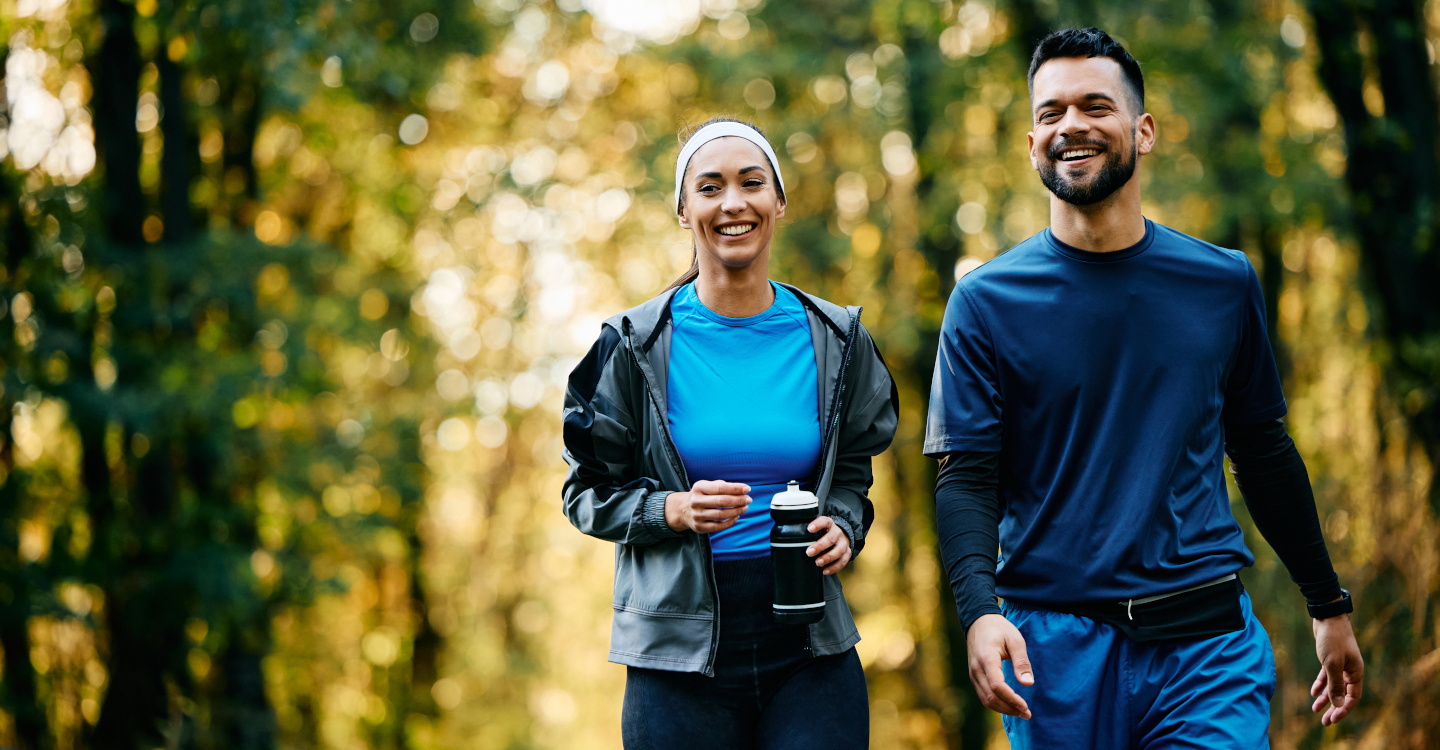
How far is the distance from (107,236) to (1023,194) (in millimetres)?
8810

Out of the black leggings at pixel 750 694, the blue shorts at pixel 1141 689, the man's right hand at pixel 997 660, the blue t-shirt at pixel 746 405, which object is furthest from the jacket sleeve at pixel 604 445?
the blue shorts at pixel 1141 689

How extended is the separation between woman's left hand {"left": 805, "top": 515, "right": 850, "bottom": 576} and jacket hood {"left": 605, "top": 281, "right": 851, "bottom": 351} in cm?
55

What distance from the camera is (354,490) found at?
1438cm

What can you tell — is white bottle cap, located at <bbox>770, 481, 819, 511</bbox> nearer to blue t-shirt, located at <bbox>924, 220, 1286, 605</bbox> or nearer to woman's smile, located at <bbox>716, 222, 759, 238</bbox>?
blue t-shirt, located at <bbox>924, 220, 1286, 605</bbox>

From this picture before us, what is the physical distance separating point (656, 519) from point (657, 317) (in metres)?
0.54

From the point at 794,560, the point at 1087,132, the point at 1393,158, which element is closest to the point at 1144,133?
the point at 1087,132

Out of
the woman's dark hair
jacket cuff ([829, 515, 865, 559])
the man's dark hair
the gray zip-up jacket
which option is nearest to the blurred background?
the woman's dark hair

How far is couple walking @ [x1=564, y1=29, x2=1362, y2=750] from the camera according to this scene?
2.85 m

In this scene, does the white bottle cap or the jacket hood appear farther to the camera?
the jacket hood

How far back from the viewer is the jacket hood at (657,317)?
312 centimetres

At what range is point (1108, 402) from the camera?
292cm

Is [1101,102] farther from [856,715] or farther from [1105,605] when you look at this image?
[856,715]

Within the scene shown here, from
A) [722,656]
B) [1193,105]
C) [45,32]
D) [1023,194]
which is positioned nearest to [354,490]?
[45,32]

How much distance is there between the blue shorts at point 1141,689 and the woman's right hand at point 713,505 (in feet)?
2.51
